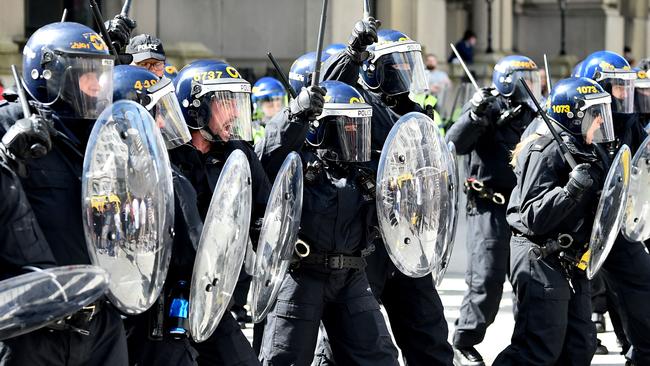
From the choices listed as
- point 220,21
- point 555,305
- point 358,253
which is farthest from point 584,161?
point 220,21

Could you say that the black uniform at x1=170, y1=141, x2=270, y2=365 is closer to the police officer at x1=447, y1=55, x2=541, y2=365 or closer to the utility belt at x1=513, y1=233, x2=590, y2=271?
the utility belt at x1=513, y1=233, x2=590, y2=271

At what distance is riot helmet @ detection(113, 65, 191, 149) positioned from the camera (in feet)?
18.4

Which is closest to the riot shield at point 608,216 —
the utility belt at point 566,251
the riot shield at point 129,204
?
the utility belt at point 566,251

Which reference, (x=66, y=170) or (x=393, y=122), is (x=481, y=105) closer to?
(x=393, y=122)

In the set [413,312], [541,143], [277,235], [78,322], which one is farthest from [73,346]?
[541,143]

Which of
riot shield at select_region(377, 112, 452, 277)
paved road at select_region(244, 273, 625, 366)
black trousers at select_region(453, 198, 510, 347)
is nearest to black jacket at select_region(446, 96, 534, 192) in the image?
black trousers at select_region(453, 198, 510, 347)

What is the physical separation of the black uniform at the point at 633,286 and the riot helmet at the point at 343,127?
1.83 meters

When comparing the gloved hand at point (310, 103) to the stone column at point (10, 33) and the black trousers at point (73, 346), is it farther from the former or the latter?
the stone column at point (10, 33)

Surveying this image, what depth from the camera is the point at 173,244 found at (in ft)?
18.1

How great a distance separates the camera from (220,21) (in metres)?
18.2

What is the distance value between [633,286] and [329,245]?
199cm

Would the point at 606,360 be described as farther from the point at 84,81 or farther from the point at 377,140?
the point at 84,81

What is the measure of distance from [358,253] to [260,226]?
62 cm

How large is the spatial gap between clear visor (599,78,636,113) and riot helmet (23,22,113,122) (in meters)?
4.12
